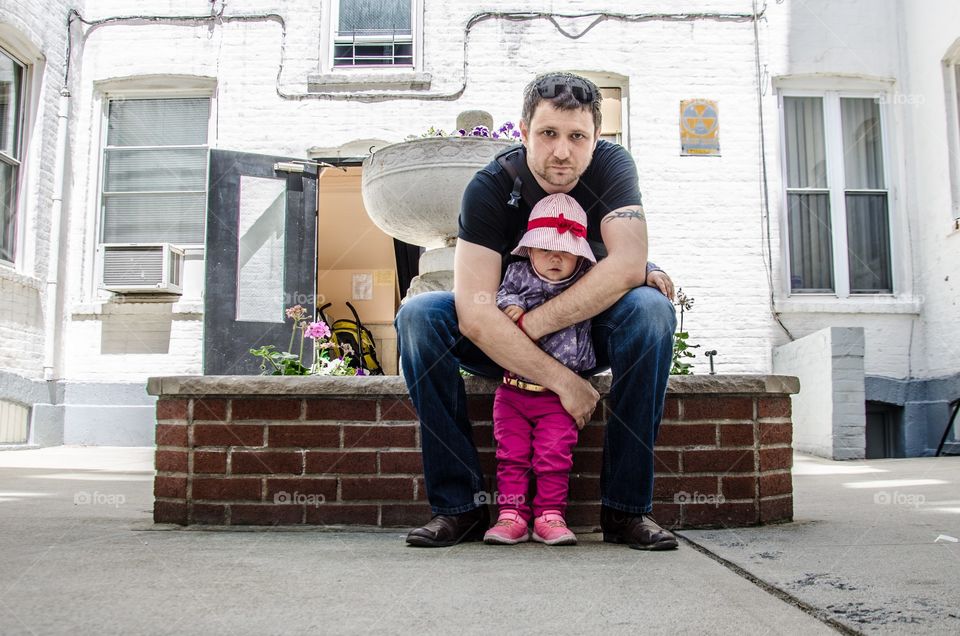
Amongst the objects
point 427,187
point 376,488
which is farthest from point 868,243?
point 376,488

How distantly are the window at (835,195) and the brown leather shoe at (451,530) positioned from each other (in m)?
6.24

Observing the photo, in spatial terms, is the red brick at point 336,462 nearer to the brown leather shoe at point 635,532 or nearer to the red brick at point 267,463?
the red brick at point 267,463

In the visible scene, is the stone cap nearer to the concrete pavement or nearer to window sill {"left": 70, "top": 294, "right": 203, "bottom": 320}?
the concrete pavement

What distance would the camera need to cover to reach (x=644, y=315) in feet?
6.71

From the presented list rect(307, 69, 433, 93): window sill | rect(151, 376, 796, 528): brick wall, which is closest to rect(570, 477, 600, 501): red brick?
rect(151, 376, 796, 528): brick wall

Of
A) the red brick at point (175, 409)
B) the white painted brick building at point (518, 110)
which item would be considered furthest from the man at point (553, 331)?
the white painted brick building at point (518, 110)

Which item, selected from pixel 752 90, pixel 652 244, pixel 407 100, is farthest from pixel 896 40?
pixel 407 100

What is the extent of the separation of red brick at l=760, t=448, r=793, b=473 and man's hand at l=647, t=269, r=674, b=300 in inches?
23.7

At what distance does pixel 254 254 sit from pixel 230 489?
5203 mm

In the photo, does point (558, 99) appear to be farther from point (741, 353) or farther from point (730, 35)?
point (730, 35)

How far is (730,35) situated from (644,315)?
6620 mm

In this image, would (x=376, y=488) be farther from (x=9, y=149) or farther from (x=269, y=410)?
(x=9, y=149)

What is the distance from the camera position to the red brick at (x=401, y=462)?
2.37 m

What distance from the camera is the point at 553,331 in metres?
2.10
